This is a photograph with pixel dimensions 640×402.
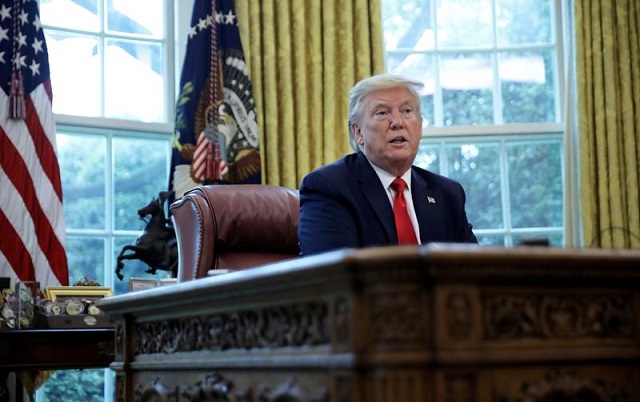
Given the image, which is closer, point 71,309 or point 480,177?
point 71,309

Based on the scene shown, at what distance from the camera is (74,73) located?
4.89m

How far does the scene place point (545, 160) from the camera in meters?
5.43

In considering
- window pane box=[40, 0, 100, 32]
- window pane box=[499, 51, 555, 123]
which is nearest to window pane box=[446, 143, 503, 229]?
window pane box=[499, 51, 555, 123]

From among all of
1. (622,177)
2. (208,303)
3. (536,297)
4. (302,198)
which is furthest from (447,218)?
(622,177)

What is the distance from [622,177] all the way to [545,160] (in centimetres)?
44

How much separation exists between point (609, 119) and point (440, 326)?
3923mm

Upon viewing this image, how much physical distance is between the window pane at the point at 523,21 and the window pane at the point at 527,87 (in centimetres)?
8

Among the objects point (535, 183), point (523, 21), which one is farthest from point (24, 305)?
point (523, 21)

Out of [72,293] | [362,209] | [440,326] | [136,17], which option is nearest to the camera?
[440,326]

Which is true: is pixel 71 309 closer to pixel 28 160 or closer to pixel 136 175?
pixel 28 160

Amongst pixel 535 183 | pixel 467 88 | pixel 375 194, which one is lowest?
pixel 375 194

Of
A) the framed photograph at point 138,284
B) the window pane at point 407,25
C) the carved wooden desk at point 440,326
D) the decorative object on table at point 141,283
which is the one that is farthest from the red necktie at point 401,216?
the window pane at point 407,25

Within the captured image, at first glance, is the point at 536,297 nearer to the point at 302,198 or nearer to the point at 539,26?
the point at 302,198

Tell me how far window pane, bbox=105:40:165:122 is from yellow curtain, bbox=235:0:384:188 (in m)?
0.49
